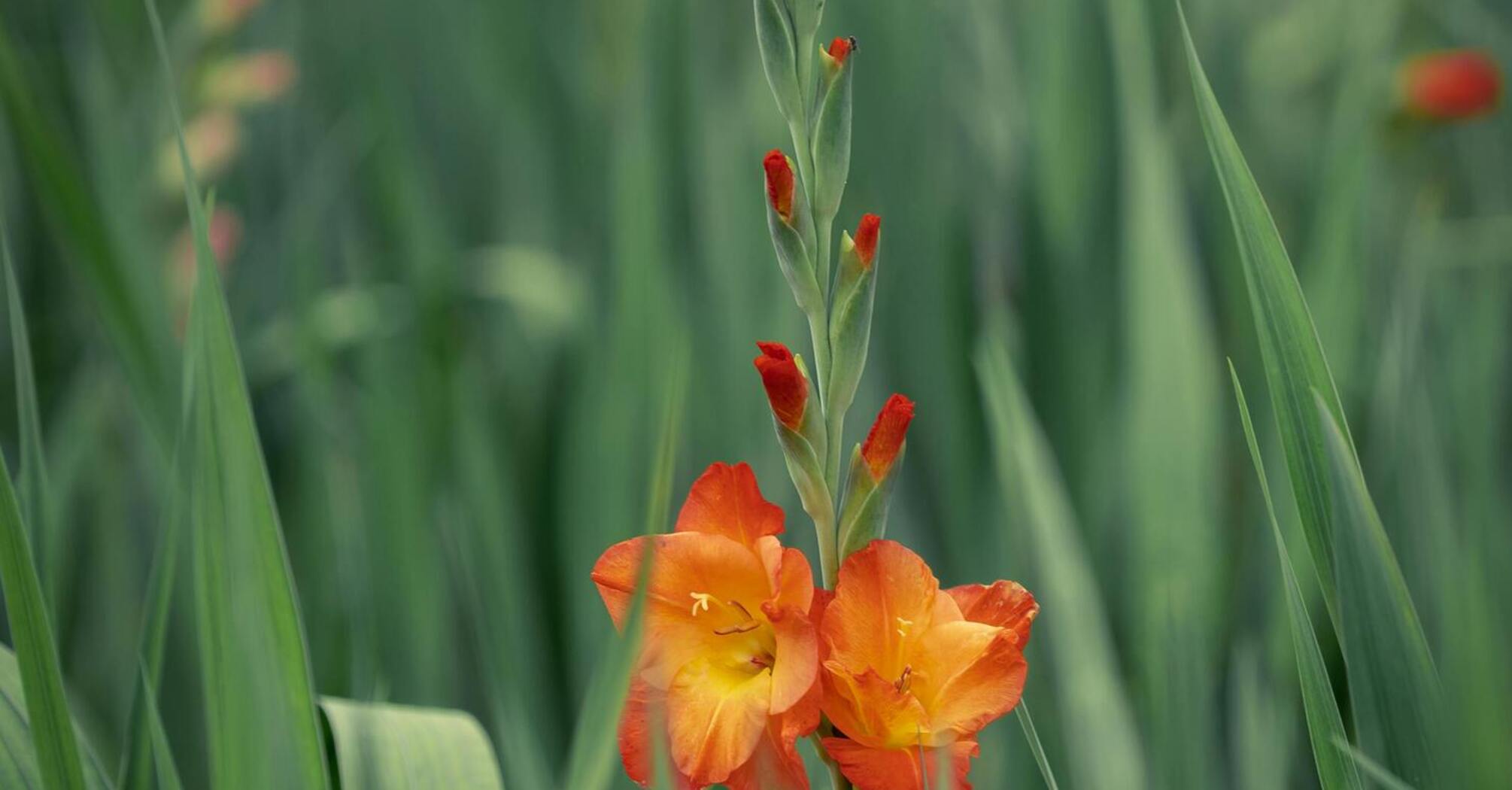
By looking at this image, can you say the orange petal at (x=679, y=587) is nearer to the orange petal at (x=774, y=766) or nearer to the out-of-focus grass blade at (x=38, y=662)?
the orange petal at (x=774, y=766)

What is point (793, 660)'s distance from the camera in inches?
12.5

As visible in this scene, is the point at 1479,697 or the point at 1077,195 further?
the point at 1077,195

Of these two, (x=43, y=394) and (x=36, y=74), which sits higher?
(x=36, y=74)

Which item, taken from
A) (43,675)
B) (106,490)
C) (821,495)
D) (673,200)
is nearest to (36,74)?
(106,490)

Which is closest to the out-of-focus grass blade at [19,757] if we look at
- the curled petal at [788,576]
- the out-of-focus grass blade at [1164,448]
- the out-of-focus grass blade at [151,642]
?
the out-of-focus grass blade at [151,642]

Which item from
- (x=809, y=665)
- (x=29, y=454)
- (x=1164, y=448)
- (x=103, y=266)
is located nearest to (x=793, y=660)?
(x=809, y=665)

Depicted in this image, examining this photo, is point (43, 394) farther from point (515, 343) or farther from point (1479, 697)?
point (1479, 697)

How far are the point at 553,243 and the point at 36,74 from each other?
0.59 m

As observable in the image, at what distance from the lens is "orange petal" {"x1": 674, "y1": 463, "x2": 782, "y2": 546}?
362 millimetres

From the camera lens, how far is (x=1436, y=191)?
126 cm

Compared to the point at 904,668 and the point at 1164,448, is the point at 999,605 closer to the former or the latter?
the point at 904,668

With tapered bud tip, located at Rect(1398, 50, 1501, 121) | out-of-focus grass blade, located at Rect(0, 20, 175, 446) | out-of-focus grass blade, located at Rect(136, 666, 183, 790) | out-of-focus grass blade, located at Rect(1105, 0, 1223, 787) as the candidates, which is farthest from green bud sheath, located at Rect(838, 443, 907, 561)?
tapered bud tip, located at Rect(1398, 50, 1501, 121)

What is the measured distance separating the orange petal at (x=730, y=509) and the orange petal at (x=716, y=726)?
4 centimetres

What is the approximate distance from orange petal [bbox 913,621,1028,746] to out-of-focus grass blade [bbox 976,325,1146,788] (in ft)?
1.11
